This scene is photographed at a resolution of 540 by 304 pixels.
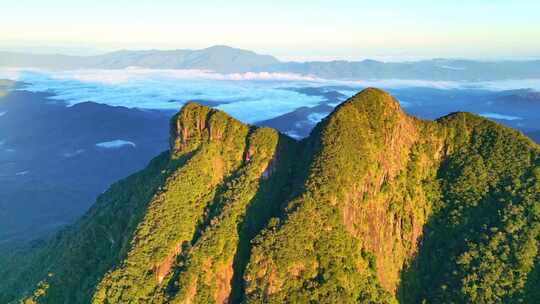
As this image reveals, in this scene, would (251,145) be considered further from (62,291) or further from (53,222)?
(53,222)

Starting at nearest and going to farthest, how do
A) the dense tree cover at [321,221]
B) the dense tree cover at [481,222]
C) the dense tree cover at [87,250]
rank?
the dense tree cover at [321,221] < the dense tree cover at [481,222] < the dense tree cover at [87,250]

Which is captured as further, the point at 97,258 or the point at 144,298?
the point at 97,258

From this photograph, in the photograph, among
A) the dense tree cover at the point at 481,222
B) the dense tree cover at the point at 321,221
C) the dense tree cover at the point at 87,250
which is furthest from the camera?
the dense tree cover at the point at 87,250

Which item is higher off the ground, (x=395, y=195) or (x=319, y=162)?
(x=319, y=162)

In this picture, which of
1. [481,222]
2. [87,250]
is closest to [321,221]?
[481,222]

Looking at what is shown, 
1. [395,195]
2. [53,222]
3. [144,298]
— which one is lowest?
[53,222]

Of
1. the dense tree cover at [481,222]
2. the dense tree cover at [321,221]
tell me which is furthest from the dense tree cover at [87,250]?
the dense tree cover at [481,222]

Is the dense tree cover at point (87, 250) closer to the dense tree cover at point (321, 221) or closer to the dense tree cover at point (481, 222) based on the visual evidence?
the dense tree cover at point (321, 221)

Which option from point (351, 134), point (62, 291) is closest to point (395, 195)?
point (351, 134)

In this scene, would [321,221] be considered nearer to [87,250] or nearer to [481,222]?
[481,222]
